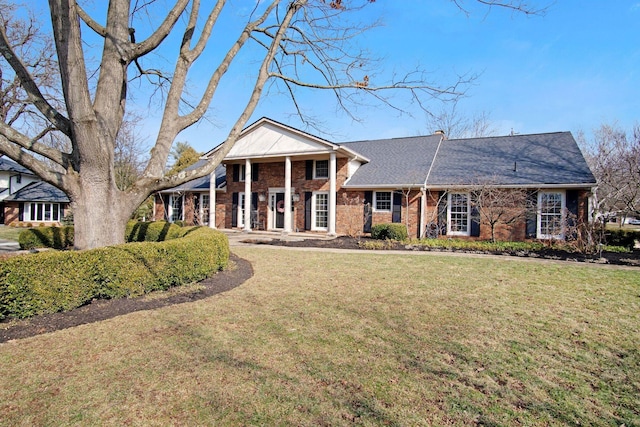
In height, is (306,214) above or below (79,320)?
above

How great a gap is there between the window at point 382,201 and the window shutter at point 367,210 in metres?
0.23

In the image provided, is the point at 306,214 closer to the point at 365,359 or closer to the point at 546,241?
the point at 546,241

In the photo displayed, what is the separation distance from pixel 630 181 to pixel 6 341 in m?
21.9

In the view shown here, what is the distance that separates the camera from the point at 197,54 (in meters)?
7.28

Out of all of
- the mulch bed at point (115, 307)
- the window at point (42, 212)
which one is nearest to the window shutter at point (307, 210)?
the mulch bed at point (115, 307)

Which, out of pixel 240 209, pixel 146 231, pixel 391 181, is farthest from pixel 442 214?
pixel 146 231

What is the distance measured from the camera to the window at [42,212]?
98.7 ft

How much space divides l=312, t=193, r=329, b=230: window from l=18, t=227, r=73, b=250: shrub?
11.1 meters

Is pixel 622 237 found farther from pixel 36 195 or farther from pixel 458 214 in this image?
pixel 36 195

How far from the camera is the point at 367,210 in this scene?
17969mm

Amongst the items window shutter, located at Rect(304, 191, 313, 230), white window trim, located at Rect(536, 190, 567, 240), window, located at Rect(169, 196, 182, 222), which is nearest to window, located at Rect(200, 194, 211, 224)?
window, located at Rect(169, 196, 182, 222)

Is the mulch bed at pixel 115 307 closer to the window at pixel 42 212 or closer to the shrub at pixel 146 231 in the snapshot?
the shrub at pixel 146 231

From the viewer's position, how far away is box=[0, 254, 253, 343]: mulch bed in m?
4.45

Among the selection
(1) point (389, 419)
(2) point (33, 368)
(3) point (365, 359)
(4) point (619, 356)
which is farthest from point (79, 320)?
(4) point (619, 356)
